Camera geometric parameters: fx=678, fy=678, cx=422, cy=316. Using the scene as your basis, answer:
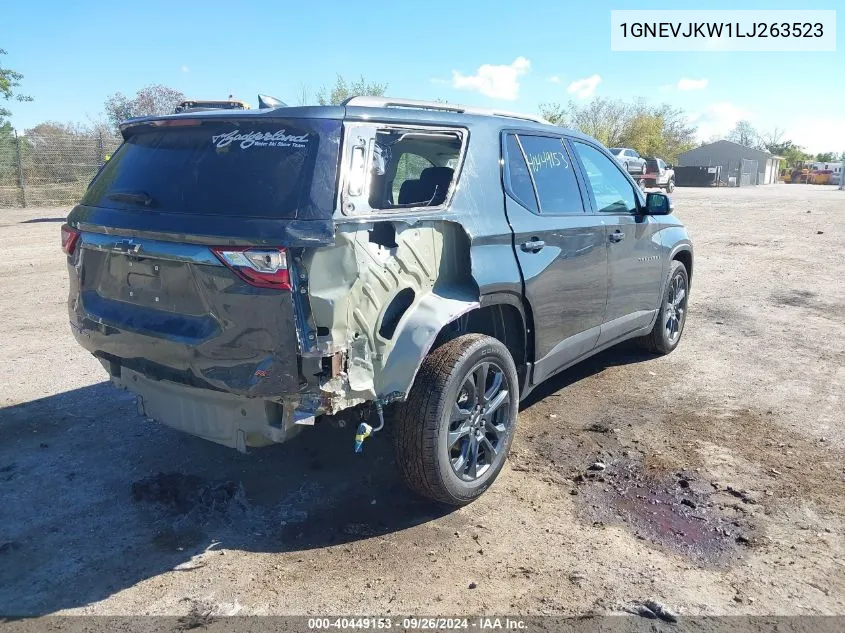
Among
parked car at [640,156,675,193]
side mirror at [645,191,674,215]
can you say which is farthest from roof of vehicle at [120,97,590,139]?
parked car at [640,156,675,193]

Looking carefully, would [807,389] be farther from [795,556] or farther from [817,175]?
[817,175]

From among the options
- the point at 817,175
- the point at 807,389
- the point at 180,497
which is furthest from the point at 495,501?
the point at 817,175

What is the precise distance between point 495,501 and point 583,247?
1.79 m

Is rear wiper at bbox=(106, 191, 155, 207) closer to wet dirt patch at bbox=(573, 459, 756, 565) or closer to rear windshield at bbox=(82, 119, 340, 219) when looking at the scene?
rear windshield at bbox=(82, 119, 340, 219)

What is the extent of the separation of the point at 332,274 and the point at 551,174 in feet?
6.95

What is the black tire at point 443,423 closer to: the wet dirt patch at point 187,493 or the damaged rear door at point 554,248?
the damaged rear door at point 554,248

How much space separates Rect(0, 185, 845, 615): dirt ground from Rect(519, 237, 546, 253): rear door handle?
1.29 m

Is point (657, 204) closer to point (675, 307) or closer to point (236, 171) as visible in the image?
point (675, 307)

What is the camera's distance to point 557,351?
4375 mm

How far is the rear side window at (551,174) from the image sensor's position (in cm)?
421

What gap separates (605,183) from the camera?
5047mm

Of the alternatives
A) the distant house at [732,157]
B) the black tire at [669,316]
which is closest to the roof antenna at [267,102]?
the black tire at [669,316]

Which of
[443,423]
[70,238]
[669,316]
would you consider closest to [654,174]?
[669,316]

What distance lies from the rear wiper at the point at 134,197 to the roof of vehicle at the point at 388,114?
42 cm
